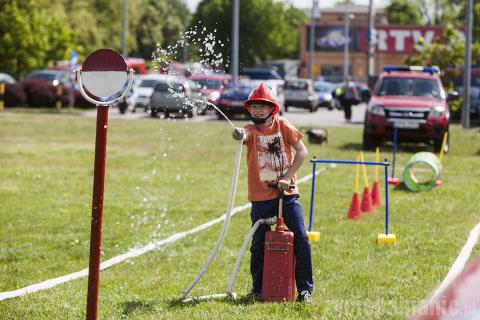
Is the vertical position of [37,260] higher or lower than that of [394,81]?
lower

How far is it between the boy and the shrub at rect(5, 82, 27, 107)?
134ft

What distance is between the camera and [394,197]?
15.5m

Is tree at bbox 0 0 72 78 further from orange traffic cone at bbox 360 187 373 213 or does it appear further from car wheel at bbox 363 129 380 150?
orange traffic cone at bbox 360 187 373 213

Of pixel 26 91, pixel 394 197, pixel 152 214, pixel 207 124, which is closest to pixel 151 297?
pixel 152 214

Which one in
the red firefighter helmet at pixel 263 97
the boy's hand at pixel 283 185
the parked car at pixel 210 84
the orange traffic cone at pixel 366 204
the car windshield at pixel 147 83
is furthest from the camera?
the car windshield at pixel 147 83

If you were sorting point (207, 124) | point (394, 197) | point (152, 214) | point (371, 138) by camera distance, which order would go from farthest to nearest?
point (207, 124) < point (371, 138) < point (394, 197) < point (152, 214)

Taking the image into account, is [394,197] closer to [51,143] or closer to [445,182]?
[445,182]

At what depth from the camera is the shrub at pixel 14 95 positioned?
1863 inches

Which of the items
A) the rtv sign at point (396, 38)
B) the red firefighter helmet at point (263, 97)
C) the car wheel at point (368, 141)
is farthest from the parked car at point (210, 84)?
the rtv sign at point (396, 38)

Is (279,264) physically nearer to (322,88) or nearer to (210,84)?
(210,84)

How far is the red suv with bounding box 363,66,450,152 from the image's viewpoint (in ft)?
80.6

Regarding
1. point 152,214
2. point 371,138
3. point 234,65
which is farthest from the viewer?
point 234,65

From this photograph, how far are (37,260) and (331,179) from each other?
28.0 feet

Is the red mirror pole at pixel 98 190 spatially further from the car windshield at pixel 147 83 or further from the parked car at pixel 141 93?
the car windshield at pixel 147 83
